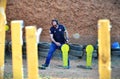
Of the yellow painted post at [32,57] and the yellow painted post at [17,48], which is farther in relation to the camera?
the yellow painted post at [17,48]

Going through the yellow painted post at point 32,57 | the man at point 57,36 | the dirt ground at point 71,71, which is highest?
the man at point 57,36

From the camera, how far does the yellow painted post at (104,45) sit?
15.3 feet

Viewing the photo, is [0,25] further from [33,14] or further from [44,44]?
[33,14]

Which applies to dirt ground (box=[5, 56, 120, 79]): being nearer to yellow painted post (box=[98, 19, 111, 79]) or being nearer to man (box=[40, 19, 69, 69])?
man (box=[40, 19, 69, 69])

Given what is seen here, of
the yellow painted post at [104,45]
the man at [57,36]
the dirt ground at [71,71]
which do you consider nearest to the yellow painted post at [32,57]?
the yellow painted post at [104,45]

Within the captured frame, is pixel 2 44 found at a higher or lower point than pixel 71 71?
higher

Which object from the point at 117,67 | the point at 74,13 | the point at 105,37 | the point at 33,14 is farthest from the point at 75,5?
the point at 105,37

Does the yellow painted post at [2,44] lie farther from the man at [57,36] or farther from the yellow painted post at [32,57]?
the man at [57,36]

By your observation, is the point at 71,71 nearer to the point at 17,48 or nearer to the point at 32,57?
the point at 17,48

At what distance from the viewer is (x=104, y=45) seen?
15.4 ft

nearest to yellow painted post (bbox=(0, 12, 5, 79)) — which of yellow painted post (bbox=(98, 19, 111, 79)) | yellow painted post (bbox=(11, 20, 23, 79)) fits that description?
yellow painted post (bbox=(11, 20, 23, 79))

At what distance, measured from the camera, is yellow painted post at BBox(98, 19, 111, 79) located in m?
4.65

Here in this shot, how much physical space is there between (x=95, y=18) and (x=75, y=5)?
100 cm

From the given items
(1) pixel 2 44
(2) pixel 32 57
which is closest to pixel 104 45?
(2) pixel 32 57
